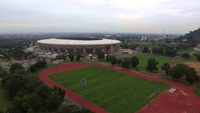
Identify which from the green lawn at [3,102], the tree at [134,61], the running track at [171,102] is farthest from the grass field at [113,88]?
the green lawn at [3,102]

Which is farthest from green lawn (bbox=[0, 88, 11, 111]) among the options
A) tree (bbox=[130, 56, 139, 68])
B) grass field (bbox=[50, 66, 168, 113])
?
tree (bbox=[130, 56, 139, 68])

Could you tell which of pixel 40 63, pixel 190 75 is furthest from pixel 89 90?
pixel 40 63

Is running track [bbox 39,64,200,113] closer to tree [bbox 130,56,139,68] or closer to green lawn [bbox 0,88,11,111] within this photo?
green lawn [bbox 0,88,11,111]

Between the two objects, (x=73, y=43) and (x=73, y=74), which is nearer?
(x=73, y=74)

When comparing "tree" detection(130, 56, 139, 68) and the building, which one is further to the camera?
the building

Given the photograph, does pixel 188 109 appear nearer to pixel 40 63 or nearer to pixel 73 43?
pixel 40 63

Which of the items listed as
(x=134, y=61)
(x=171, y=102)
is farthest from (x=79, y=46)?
(x=171, y=102)

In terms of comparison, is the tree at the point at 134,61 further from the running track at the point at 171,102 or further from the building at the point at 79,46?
the building at the point at 79,46

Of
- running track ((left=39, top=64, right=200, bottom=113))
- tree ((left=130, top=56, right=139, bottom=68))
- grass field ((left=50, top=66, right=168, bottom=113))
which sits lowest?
running track ((left=39, top=64, right=200, bottom=113))
